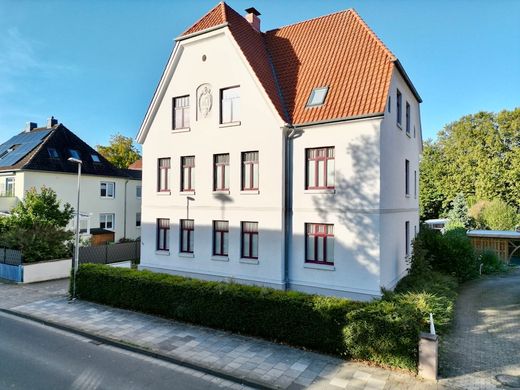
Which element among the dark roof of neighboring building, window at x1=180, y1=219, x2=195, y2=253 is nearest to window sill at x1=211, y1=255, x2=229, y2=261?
window at x1=180, y1=219, x2=195, y2=253

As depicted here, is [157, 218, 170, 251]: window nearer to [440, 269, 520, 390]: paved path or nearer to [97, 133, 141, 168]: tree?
[440, 269, 520, 390]: paved path

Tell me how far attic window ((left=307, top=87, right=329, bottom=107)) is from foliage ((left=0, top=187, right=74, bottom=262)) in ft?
52.0

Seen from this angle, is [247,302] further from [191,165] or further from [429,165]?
[429,165]

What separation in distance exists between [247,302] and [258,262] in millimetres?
4566

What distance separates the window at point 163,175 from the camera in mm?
18719

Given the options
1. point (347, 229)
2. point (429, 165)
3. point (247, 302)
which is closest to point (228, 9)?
point (347, 229)

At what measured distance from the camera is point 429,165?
4706cm

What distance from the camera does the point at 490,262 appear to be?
23.8 metres

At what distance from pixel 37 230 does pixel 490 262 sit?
28329mm

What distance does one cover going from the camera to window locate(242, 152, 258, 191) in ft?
52.3

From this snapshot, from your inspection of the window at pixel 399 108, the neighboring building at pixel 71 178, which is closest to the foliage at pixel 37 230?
the neighboring building at pixel 71 178

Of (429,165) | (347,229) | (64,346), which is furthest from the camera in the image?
(429,165)

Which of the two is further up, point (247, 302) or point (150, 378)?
point (247, 302)

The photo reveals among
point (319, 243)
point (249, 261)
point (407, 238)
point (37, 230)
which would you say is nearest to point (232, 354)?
point (249, 261)
